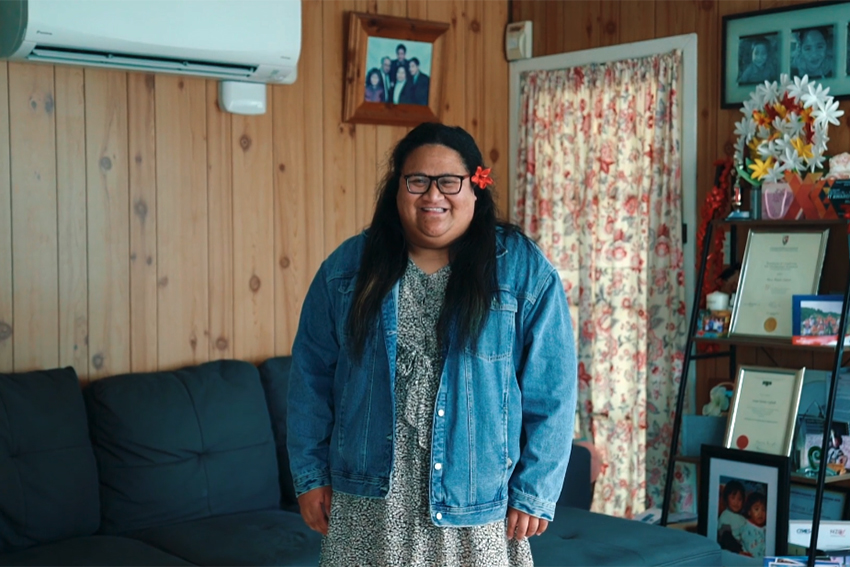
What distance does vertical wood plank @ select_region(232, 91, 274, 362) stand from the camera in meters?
3.61

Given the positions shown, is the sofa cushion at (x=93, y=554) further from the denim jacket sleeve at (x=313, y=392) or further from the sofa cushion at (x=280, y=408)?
the denim jacket sleeve at (x=313, y=392)

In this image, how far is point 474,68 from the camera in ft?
14.1

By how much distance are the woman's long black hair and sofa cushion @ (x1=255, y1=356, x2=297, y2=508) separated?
1.31 meters

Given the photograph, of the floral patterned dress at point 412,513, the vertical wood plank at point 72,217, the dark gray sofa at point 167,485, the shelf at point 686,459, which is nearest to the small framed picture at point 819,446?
the shelf at point 686,459

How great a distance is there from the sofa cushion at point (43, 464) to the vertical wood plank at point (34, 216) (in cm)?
21

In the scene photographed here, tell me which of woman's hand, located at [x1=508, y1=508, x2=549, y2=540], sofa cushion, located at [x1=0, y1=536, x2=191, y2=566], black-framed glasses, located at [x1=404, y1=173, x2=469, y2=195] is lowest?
sofa cushion, located at [x1=0, y1=536, x2=191, y2=566]

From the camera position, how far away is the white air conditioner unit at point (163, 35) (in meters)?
2.93

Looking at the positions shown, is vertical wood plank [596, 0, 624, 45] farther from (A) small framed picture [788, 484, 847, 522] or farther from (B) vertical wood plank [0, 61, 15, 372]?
(B) vertical wood plank [0, 61, 15, 372]

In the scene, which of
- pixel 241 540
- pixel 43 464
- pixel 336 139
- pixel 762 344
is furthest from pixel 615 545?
pixel 336 139

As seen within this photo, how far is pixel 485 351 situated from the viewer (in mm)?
1895

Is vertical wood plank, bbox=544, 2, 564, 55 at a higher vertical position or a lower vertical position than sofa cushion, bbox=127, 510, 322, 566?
higher

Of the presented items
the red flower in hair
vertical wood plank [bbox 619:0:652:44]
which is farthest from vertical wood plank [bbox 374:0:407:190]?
the red flower in hair

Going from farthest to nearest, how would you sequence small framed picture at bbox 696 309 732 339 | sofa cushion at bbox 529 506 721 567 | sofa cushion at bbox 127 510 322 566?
small framed picture at bbox 696 309 732 339 < sofa cushion at bbox 529 506 721 567 < sofa cushion at bbox 127 510 322 566

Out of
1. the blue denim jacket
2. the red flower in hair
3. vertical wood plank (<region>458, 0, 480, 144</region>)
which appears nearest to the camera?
the blue denim jacket
